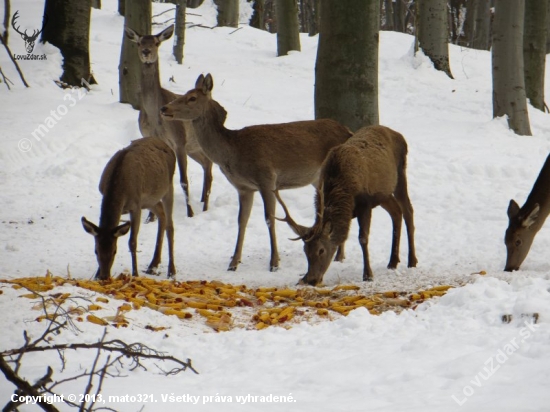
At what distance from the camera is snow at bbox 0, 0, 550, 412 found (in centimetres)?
450

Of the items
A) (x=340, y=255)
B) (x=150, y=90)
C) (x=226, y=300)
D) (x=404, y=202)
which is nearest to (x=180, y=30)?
(x=150, y=90)

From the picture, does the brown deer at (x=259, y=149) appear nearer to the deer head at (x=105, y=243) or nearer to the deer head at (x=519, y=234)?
the deer head at (x=105, y=243)

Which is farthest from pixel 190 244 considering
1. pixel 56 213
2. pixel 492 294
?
pixel 492 294

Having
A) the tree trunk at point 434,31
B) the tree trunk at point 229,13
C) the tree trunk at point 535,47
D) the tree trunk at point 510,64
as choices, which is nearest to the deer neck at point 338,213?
the tree trunk at point 510,64

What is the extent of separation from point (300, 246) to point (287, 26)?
12.6 m

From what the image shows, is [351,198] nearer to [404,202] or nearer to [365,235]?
[365,235]

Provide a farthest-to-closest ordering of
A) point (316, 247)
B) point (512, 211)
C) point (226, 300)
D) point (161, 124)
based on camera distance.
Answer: point (161, 124), point (512, 211), point (316, 247), point (226, 300)

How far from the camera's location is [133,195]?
8.66 meters

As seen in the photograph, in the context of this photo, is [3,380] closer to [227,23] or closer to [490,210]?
[490,210]

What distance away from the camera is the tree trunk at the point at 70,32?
656 inches

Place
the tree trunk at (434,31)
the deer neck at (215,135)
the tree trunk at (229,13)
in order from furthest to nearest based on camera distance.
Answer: the tree trunk at (229,13) < the tree trunk at (434,31) < the deer neck at (215,135)

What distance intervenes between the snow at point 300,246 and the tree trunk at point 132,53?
31 centimetres

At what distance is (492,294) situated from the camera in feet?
19.8

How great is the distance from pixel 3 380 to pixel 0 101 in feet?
41.2
